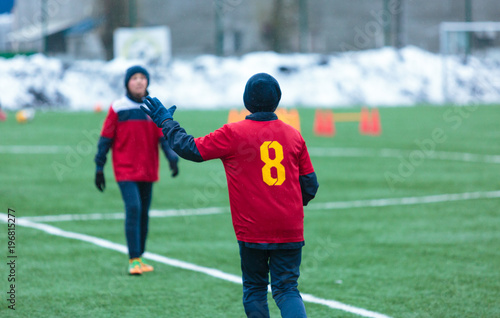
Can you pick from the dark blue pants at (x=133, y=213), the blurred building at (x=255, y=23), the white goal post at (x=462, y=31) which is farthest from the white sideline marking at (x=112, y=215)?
the blurred building at (x=255, y=23)

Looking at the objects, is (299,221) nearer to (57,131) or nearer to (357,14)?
(57,131)

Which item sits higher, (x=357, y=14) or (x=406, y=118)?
(x=357, y=14)

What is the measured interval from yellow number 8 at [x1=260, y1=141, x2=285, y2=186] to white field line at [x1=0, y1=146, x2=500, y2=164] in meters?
12.4

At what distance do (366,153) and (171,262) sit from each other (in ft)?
→ 34.7

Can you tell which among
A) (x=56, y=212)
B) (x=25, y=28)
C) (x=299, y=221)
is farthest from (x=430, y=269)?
(x=25, y=28)

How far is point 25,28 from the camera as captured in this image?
5266cm

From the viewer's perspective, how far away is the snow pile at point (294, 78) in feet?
124

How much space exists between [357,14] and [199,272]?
153 feet

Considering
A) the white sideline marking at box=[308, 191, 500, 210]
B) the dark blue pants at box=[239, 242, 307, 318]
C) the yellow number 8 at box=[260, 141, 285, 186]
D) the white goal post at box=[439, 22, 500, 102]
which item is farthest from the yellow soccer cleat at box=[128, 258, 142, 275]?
the white goal post at box=[439, 22, 500, 102]

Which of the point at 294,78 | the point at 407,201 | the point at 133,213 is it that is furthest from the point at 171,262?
the point at 294,78

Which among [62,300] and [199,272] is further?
[199,272]

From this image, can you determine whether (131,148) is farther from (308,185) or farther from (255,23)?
(255,23)

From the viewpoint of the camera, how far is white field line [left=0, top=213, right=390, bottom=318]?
6.00m

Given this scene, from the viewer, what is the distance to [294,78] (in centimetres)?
4009
